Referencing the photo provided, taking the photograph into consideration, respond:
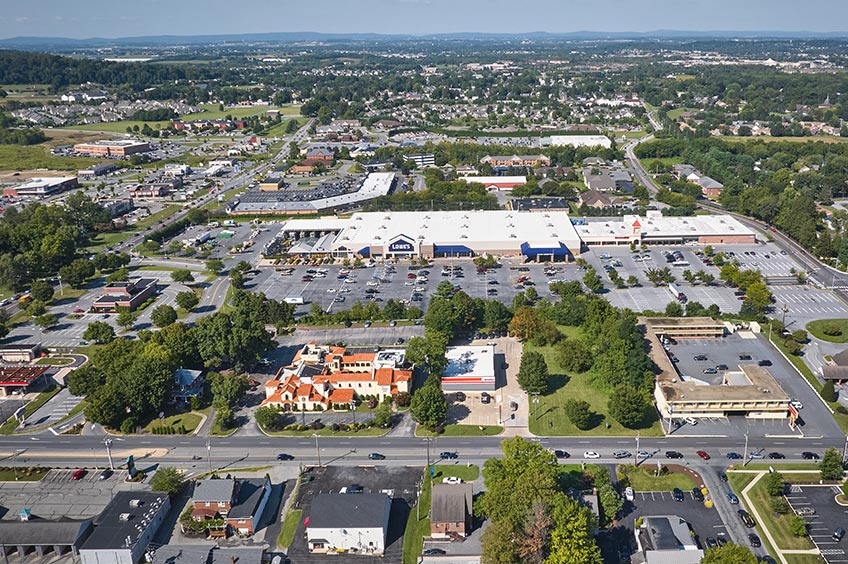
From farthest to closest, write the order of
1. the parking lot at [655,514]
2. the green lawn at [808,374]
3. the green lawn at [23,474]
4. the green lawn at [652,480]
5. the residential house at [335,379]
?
1. the residential house at [335,379]
2. the green lawn at [808,374]
3. the green lawn at [23,474]
4. the green lawn at [652,480]
5. the parking lot at [655,514]

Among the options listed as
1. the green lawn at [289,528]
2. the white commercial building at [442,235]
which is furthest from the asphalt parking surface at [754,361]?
the green lawn at [289,528]

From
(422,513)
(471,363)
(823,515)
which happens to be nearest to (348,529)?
(422,513)

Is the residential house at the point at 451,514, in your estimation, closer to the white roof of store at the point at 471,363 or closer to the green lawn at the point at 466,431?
the green lawn at the point at 466,431

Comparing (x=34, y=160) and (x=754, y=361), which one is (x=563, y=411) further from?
(x=34, y=160)

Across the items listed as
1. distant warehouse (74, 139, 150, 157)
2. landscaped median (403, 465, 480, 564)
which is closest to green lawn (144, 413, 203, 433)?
landscaped median (403, 465, 480, 564)

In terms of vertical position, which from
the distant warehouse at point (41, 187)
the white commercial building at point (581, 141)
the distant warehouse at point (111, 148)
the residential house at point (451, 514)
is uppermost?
the distant warehouse at point (111, 148)

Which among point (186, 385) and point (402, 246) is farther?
point (402, 246)
